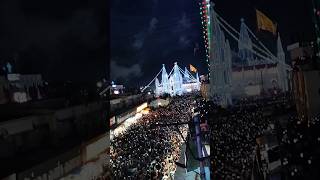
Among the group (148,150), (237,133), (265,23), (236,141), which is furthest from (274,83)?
(148,150)

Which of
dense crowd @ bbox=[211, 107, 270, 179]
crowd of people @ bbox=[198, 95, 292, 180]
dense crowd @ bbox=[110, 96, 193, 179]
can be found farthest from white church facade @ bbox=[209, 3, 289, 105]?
dense crowd @ bbox=[110, 96, 193, 179]

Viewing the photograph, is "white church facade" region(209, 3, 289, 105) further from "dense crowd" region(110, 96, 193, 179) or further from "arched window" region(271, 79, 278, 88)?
"dense crowd" region(110, 96, 193, 179)

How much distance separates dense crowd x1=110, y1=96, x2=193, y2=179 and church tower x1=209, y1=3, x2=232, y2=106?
5.39 ft

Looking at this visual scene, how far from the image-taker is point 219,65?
19.4 meters

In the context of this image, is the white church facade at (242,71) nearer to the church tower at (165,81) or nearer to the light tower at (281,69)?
the light tower at (281,69)

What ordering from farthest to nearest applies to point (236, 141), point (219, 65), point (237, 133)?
point (219, 65), point (237, 133), point (236, 141)

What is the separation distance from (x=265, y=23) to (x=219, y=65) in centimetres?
422

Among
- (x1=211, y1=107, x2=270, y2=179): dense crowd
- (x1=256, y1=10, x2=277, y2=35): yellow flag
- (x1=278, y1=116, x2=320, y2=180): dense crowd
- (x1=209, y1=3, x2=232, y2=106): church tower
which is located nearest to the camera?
(x1=278, y1=116, x2=320, y2=180): dense crowd

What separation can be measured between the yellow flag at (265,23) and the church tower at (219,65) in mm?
2959

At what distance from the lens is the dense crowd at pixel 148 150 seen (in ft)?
40.6

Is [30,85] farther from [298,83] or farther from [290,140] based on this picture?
[298,83]

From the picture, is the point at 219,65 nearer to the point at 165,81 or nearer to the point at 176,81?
the point at 176,81

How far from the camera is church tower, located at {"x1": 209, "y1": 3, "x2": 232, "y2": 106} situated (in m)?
17.8

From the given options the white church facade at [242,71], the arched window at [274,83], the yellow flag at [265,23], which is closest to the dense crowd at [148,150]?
the white church facade at [242,71]
